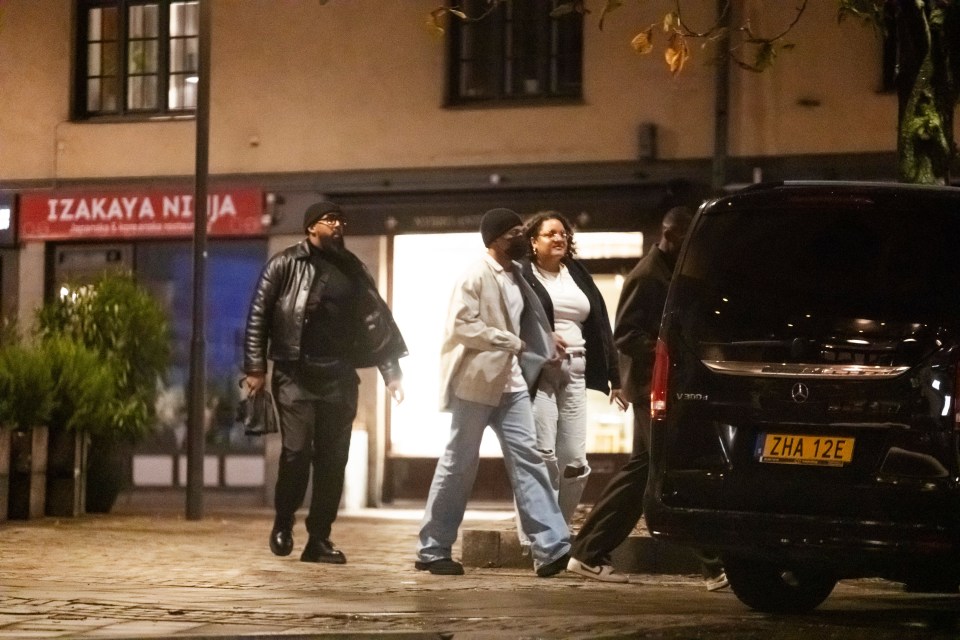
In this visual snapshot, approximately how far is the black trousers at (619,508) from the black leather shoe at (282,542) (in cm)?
193

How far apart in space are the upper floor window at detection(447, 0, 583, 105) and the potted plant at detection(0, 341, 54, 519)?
5.37 metres

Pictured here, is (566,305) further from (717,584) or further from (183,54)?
(183,54)

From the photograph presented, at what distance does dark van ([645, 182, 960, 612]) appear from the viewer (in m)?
7.55

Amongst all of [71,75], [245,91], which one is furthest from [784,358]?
[71,75]

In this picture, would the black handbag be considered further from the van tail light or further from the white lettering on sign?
the white lettering on sign

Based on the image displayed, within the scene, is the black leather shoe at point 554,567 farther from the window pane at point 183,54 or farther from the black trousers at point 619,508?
the window pane at point 183,54

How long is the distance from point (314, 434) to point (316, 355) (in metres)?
0.47

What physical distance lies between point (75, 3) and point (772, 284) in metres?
13.2

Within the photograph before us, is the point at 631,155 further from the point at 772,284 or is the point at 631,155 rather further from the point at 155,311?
the point at 772,284

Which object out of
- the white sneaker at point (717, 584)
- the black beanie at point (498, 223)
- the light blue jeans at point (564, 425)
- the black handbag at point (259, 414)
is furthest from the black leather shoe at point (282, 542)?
the white sneaker at point (717, 584)

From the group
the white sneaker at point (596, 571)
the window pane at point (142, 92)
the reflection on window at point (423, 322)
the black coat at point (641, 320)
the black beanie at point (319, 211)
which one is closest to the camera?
the black coat at point (641, 320)

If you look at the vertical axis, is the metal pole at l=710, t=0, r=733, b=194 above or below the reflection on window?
above

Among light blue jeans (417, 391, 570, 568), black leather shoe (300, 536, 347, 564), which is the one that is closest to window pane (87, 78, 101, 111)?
black leather shoe (300, 536, 347, 564)

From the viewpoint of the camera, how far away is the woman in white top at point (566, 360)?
1080 centimetres
